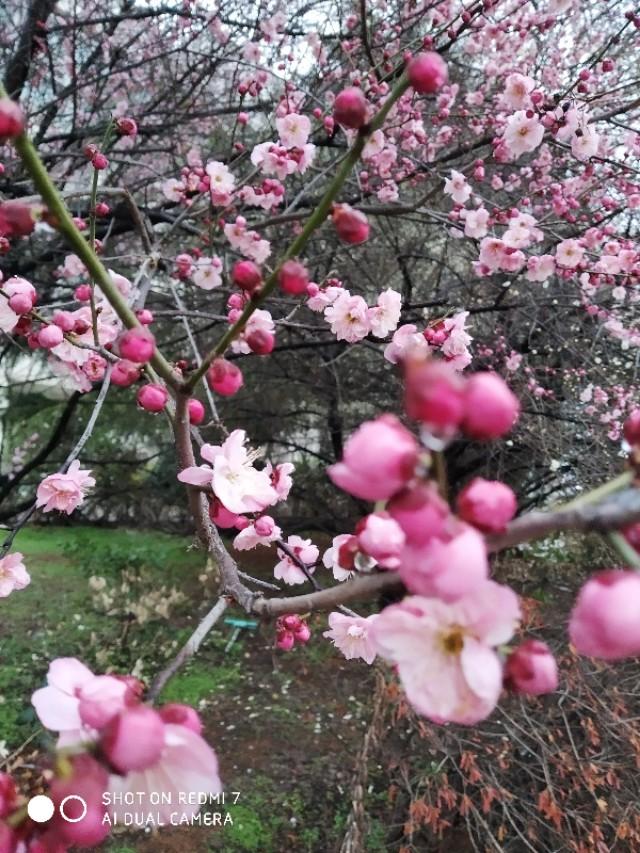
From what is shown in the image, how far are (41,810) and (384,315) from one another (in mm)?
1572

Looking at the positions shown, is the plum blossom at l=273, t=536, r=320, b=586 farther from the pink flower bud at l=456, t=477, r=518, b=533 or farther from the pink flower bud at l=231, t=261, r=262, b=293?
the pink flower bud at l=456, t=477, r=518, b=533

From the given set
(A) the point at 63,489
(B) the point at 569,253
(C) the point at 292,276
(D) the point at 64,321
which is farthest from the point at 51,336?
(B) the point at 569,253

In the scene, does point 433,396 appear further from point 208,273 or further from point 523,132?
point 208,273

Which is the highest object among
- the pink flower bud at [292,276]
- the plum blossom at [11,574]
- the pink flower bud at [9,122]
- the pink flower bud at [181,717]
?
the pink flower bud at [9,122]

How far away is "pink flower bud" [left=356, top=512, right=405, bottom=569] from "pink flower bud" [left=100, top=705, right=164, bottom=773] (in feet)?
0.90

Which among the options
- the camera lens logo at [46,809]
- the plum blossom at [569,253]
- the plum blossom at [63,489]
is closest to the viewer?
the camera lens logo at [46,809]

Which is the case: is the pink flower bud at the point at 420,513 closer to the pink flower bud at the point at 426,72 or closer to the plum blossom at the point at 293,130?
the pink flower bud at the point at 426,72

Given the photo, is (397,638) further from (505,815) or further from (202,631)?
(505,815)

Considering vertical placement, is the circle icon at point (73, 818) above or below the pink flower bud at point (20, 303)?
above

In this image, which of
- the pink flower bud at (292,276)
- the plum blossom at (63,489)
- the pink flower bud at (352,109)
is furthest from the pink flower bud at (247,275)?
the plum blossom at (63,489)

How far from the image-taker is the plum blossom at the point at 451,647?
62 centimetres

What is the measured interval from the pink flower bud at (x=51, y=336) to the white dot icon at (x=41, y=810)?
3.16ft

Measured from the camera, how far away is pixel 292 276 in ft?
2.63

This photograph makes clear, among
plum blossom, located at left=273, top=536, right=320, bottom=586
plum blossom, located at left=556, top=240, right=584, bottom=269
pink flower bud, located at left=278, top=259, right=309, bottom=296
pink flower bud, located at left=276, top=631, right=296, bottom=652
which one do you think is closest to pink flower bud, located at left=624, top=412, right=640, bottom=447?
pink flower bud, located at left=278, top=259, right=309, bottom=296
